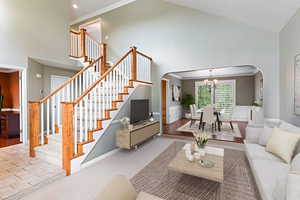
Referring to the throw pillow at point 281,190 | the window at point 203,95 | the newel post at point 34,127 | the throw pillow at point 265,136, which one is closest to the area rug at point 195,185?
the throw pillow at point 265,136

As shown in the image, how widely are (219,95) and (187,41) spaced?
4453 millimetres

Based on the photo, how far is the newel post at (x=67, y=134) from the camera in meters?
2.36

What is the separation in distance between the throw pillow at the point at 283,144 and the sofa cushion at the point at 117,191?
2185 millimetres

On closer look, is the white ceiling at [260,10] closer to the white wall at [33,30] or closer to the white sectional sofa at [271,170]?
the white sectional sofa at [271,170]

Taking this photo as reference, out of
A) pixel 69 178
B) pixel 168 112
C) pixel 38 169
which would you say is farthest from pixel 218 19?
pixel 38 169

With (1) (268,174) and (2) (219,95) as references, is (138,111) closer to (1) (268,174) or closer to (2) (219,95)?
(1) (268,174)

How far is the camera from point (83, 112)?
129 inches

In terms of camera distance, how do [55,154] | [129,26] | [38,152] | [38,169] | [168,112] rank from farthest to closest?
1. [168,112]
2. [129,26]
3. [38,152]
4. [55,154]
5. [38,169]

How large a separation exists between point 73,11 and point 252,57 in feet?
23.4

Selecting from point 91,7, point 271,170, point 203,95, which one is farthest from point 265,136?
point 91,7

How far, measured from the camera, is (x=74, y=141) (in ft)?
8.41

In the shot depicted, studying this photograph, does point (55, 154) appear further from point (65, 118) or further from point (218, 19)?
point (218, 19)

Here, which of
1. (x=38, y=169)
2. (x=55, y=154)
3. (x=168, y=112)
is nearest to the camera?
(x=38, y=169)

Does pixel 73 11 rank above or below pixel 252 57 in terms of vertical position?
above
